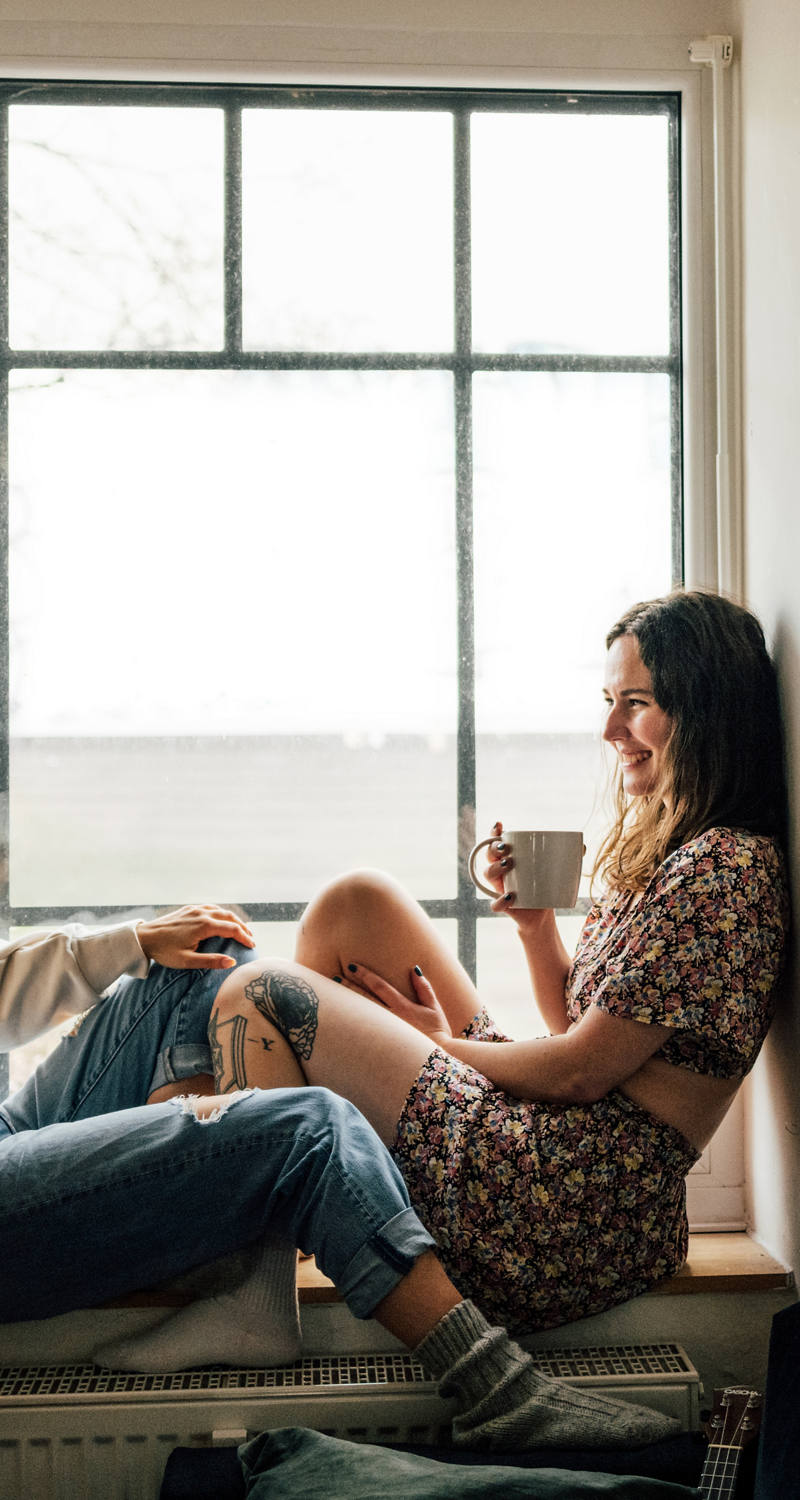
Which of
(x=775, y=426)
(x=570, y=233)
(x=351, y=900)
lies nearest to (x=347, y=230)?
(x=570, y=233)

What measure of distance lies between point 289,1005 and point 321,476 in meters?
0.99

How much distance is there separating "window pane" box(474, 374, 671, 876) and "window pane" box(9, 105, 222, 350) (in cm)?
57

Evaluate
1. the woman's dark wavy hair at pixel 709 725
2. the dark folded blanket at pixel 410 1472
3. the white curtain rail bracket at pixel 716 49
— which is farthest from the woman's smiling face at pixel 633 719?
the white curtain rail bracket at pixel 716 49

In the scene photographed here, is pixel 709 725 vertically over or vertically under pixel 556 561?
under

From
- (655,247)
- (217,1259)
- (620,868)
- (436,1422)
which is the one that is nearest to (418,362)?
(655,247)

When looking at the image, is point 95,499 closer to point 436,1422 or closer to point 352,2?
point 352,2

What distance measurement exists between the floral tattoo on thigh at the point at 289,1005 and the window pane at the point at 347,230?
45.5 inches

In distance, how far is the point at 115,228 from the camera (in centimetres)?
217

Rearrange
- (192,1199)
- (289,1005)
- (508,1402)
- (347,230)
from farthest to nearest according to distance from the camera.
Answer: (347,230) < (289,1005) < (192,1199) < (508,1402)

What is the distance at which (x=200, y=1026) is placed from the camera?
182 cm

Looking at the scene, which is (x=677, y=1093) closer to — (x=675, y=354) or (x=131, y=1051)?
(x=131, y=1051)

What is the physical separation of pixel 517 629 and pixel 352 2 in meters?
1.14

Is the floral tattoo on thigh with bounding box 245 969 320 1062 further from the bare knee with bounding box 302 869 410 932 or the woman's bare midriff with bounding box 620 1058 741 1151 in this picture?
the woman's bare midriff with bounding box 620 1058 741 1151

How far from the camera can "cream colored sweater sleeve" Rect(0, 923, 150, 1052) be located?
181 centimetres
